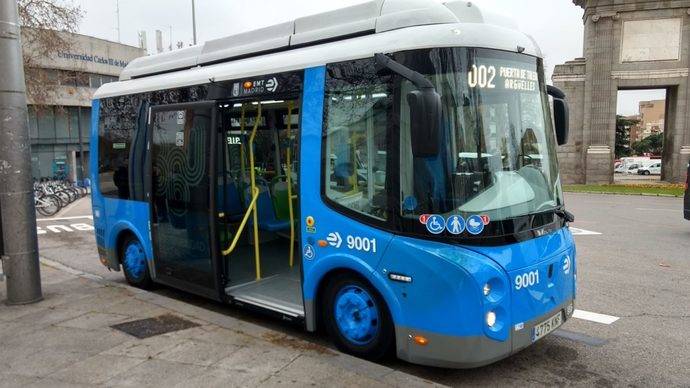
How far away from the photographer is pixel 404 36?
4.22 metres

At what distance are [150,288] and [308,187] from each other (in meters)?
3.64

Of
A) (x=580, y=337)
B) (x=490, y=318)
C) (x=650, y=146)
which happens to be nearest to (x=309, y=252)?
(x=490, y=318)

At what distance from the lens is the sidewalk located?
160 inches

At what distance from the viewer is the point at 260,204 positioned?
751 centimetres

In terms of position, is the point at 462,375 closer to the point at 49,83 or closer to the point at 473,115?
the point at 473,115

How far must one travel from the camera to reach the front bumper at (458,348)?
3949 millimetres

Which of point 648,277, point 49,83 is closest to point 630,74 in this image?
point 648,277

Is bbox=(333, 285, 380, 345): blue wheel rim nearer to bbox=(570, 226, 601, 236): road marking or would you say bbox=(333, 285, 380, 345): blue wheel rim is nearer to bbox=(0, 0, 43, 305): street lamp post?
bbox=(0, 0, 43, 305): street lamp post

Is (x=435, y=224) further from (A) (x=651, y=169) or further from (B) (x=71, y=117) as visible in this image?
(A) (x=651, y=169)

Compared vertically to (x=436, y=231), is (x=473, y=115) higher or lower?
higher

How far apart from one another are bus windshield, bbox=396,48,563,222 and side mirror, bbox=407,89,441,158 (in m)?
0.23

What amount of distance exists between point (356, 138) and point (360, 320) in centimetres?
153

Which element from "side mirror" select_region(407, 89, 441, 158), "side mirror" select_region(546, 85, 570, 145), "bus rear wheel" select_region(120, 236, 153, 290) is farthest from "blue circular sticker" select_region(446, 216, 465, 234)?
"bus rear wheel" select_region(120, 236, 153, 290)

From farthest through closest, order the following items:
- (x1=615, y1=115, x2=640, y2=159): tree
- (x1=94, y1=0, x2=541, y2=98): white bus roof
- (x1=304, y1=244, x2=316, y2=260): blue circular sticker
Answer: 1. (x1=615, y1=115, x2=640, y2=159): tree
2. (x1=304, y1=244, x2=316, y2=260): blue circular sticker
3. (x1=94, y1=0, x2=541, y2=98): white bus roof
